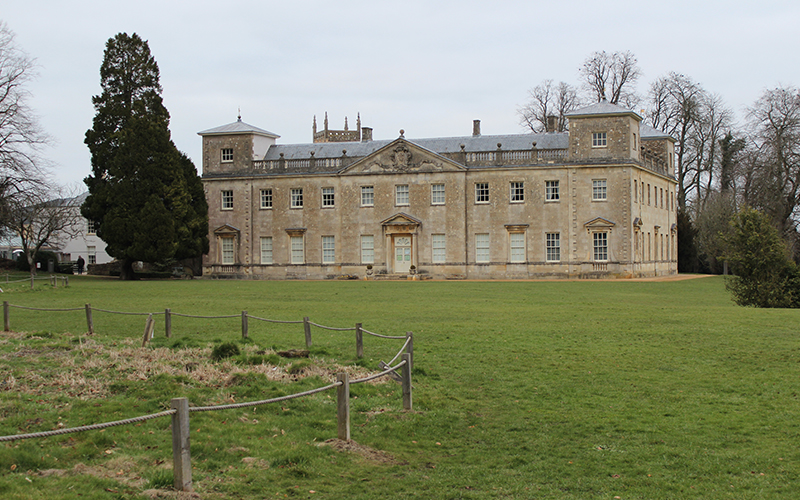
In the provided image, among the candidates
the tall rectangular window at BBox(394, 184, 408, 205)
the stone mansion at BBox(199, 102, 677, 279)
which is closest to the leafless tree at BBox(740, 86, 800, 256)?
the stone mansion at BBox(199, 102, 677, 279)

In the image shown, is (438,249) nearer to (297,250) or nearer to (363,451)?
(297,250)

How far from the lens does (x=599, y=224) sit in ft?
145

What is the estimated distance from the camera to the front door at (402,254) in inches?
1854

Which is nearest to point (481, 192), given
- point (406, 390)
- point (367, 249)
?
point (367, 249)

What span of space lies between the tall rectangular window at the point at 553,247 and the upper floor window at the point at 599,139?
18.8ft

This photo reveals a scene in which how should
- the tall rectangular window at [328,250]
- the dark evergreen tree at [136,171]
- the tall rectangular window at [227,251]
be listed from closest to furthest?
the dark evergreen tree at [136,171] → the tall rectangular window at [328,250] → the tall rectangular window at [227,251]

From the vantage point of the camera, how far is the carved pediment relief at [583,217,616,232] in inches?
1730

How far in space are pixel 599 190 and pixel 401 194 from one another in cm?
1188

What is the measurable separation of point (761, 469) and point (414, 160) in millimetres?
40491

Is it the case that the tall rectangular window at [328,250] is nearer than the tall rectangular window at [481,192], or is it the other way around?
the tall rectangular window at [481,192]

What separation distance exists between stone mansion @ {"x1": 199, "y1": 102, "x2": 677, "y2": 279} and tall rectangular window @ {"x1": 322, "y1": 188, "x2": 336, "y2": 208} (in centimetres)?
10

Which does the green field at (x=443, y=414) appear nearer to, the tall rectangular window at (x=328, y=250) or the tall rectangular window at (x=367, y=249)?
the tall rectangular window at (x=367, y=249)

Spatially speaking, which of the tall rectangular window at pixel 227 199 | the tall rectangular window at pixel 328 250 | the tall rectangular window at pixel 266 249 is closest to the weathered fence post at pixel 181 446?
the tall rectangular window at pixel 328 250

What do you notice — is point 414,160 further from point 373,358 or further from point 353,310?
point 373,358
